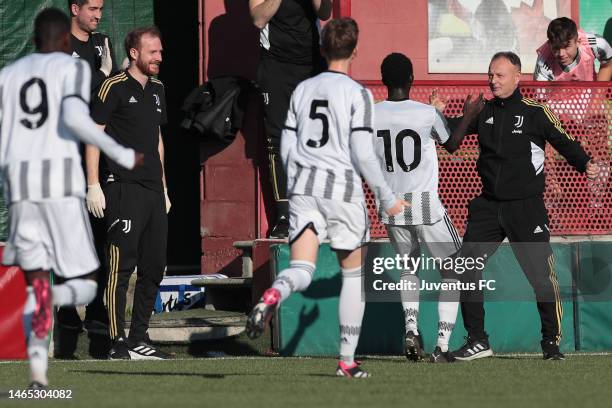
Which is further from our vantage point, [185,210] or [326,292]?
[185,210]

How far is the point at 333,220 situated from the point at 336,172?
0.29 m

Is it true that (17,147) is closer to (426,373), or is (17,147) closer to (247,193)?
(426,373)

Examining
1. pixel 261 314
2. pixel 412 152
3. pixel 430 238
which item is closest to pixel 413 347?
pixel 430 238

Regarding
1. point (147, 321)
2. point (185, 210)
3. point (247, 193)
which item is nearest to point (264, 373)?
point (147, 321)

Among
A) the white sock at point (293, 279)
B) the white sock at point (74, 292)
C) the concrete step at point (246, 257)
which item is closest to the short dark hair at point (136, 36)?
the concrete step at point (246, 257)

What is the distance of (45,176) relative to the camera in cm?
754

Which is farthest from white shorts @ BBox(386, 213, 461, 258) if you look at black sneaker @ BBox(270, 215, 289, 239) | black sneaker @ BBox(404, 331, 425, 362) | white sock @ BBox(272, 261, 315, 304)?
white sock @ BBox(272, 261, 315, 304)

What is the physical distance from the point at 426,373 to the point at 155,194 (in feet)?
8.85

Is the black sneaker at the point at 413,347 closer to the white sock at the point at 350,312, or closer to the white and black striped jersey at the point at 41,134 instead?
the white sock at the point at 350,312

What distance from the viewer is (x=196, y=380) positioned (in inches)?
333

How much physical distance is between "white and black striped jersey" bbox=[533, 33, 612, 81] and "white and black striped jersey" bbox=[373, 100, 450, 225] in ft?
7.61

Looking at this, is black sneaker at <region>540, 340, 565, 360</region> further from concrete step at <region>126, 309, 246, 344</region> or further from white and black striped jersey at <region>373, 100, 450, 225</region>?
concrete step at <region>126, 309, 246, 344</region>

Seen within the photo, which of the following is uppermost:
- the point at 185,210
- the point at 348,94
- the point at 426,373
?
the point at 348,94

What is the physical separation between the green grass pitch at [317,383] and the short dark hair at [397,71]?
2.00 metres
